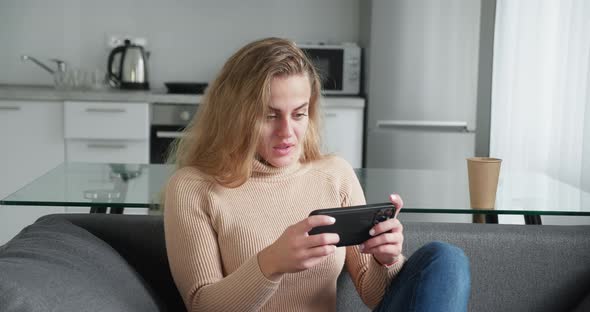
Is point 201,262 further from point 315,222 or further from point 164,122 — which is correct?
point 164,122

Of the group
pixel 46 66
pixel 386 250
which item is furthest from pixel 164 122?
pixel 386 250

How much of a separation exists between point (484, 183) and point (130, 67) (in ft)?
9.02

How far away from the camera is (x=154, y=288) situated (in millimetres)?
1936

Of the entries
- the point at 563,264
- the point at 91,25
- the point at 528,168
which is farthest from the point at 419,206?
the point at 91,25

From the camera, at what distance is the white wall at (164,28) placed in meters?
4.55

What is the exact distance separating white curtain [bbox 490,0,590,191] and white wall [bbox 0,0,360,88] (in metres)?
1.17

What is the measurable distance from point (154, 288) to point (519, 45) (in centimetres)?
222

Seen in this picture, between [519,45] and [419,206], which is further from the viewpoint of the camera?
[519,45]

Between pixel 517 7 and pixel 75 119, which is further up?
pixel 517 7

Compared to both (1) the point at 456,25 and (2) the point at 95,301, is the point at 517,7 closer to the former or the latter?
(1) the point at 456,25

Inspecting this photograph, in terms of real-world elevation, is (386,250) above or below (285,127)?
below

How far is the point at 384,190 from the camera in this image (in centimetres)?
213

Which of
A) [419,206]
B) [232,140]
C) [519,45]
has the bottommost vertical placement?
[419,206]

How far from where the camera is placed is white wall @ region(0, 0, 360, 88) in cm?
455
